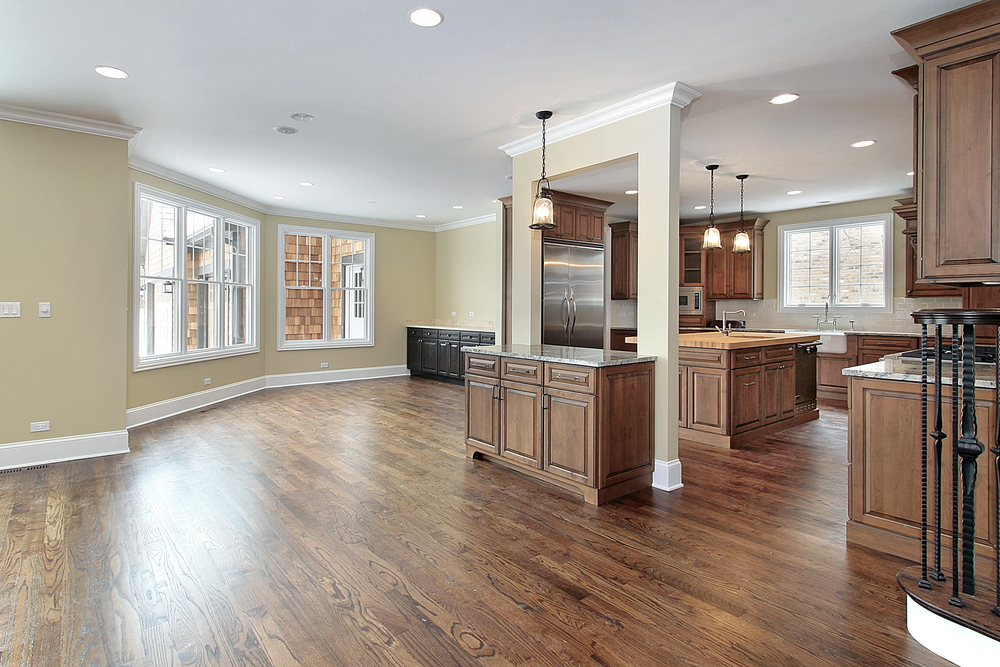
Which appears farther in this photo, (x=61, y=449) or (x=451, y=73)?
(x=61, y=449)

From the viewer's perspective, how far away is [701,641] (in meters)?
1.92

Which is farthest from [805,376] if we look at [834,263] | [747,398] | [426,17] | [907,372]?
[426,17]

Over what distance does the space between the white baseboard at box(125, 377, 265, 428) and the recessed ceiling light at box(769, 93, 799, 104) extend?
581 centimetres

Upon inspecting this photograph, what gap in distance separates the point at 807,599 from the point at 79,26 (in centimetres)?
445

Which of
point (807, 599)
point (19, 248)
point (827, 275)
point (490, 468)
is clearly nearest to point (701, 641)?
point (807, 599)

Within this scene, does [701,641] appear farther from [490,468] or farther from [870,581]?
[490,468]

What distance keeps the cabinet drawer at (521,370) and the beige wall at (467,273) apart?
170 inches

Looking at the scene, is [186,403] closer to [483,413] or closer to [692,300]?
[483,413]

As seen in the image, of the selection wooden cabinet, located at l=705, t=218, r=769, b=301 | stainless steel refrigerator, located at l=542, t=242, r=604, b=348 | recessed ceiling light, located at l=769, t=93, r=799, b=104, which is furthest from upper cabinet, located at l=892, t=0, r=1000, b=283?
wooden cabinet, located at l=705, t=218, r=769, b=301

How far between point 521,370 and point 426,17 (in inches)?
86.7

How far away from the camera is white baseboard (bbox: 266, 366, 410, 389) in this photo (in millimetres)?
8134

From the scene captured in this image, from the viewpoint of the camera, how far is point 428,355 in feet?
29.1

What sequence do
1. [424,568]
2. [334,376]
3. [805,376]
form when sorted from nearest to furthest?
1. [424,568]
2. [805,376]
3. [334,376]

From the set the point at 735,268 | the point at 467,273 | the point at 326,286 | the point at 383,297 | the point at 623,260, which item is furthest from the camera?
the point at 383,297
